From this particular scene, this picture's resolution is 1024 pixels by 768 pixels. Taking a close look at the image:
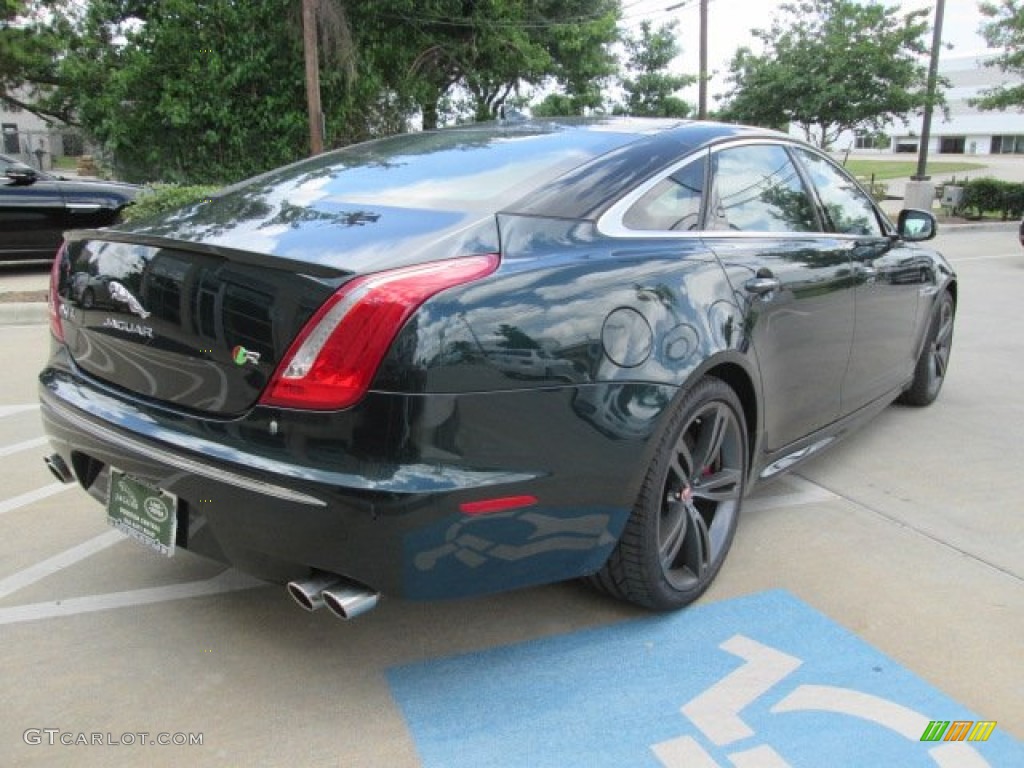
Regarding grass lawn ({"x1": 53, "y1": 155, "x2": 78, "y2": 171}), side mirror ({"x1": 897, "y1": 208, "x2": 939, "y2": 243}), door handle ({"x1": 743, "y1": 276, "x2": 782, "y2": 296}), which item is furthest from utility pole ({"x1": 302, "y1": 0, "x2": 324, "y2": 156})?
grass lawn ({"x1": 53, "y1": 155, "x2": 78, "y2": 171})

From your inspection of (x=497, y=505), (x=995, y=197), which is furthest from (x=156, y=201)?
(x=995, y=197)

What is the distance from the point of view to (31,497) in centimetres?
377

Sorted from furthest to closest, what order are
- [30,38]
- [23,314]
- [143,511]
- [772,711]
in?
[30,38], [23,314], [143,511], [772,711]

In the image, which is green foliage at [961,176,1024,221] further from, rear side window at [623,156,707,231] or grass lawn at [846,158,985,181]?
rear side window at [623,156,707,231]

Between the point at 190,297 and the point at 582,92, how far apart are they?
21055 millimetres

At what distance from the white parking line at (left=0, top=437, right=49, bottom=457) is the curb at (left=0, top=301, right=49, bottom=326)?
374 centimetres

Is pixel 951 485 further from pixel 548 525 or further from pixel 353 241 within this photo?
pixel 353 241

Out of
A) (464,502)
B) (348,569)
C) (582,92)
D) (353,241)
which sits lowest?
(348,569)

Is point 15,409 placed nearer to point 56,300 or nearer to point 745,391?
point 56,300

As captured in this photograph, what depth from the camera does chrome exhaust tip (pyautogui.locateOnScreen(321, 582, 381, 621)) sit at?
6.98 ft

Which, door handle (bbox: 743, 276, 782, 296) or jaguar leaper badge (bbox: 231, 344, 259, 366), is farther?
door handle (bbox: 743, 276, 782, 296)

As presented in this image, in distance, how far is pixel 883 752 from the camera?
87.1 inches

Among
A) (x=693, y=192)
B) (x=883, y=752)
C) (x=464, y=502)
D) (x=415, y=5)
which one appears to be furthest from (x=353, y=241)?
(x=415, y=5)

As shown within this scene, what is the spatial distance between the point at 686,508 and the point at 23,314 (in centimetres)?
712
